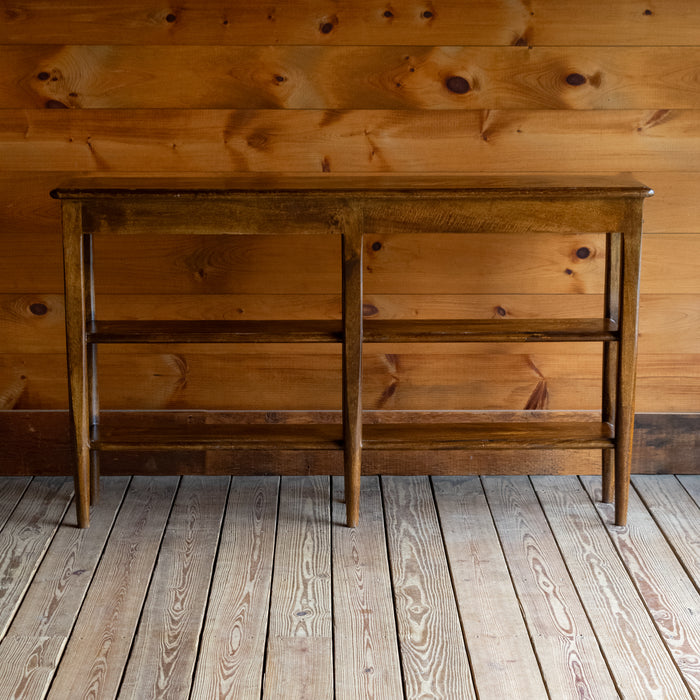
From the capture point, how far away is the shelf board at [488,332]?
2668 mm

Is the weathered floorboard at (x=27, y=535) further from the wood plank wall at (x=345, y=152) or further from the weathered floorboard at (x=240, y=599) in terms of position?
the weathered floorboard at (x=240, y=599)

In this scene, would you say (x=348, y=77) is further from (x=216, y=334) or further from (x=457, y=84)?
A: (x=216, y=334)

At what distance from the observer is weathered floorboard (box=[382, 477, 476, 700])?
1989 mm

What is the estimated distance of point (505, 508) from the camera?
9.43 feet

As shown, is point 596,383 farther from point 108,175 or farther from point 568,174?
point 108,175

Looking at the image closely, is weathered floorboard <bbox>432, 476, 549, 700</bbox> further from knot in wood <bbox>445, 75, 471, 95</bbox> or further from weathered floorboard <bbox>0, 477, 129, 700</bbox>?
knot in wood <bbox>445, 75, 471, 95</bbox>

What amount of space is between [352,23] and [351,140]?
36 centimetres

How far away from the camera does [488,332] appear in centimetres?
268

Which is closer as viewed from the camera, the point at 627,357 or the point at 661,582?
the point at 661,582

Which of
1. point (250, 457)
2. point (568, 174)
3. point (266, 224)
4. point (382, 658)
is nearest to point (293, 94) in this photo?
point (266, 224)

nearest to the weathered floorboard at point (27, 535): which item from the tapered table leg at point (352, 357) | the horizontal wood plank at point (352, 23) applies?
the tapered table leg at point (352, 357)

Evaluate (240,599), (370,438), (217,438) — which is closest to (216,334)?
(217,438)

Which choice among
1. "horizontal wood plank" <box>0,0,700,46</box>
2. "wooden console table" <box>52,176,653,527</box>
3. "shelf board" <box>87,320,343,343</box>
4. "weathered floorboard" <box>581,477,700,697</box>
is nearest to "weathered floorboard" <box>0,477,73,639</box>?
"wooden console table" <box>52,176,653,527</box>

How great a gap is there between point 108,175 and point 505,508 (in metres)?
1.65
